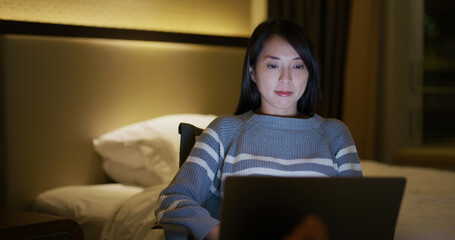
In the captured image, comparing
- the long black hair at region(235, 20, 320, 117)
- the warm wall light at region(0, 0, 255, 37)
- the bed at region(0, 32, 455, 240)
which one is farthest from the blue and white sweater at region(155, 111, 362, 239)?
the warm wall light at region(0, 0, 255, 37)

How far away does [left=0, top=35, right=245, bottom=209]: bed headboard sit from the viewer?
10.3ft

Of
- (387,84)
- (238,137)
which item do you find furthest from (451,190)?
(387,84)

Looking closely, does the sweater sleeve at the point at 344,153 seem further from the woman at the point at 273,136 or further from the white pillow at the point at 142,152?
the white pillow at the point at 142,152

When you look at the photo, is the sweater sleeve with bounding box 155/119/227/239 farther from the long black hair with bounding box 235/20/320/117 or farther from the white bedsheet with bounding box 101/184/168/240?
the white bedsheet with bounding box 101/184/168/240

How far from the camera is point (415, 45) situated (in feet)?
15.7

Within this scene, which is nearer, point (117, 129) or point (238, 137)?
point (238, 137)

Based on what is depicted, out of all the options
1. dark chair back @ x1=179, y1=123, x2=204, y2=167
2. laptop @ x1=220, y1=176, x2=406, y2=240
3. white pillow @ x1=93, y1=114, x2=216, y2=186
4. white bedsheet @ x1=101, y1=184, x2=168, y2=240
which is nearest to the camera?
laptop @ x1=220, y1=176, x2=406, y2=240

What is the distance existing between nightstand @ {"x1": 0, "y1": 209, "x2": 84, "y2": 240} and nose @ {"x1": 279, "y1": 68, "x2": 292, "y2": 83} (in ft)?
3.64

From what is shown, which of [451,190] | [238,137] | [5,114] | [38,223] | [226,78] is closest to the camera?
→ [238,137]

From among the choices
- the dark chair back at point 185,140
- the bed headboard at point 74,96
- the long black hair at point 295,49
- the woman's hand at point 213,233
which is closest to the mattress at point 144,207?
the bed headboard at point 74,96

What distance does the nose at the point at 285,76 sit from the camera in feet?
6.56

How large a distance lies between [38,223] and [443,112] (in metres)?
3.51

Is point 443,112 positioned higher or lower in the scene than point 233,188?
lower

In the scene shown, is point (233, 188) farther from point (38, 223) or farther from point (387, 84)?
point (387, 84)
